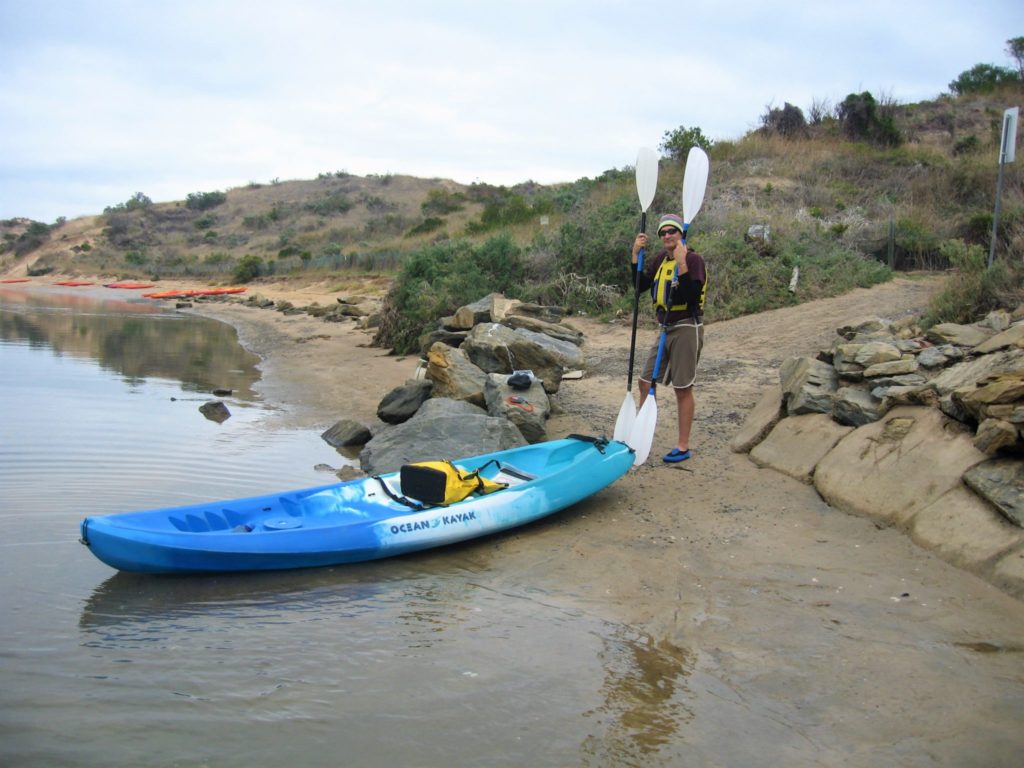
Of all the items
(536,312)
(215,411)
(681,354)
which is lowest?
(215,411)

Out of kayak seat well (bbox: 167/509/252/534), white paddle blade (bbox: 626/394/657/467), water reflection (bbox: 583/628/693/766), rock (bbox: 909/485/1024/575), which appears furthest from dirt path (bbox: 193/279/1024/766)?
kayak seat well (bbox: 167/509/252/534)

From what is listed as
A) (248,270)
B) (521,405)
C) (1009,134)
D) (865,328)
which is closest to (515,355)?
(521,405)

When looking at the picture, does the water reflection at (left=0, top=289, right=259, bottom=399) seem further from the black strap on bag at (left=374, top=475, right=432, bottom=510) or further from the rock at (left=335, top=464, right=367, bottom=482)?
the black strap on bag at (left=374, top=475, right=432, bottom=510)

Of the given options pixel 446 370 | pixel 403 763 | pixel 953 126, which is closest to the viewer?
pixel 403 763

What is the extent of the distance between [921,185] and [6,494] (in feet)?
56.1

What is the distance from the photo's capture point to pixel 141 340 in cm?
1909

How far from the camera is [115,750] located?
3.37 meters

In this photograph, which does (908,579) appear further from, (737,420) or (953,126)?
(953,126)

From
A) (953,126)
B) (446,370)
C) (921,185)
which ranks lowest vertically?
(446,370)

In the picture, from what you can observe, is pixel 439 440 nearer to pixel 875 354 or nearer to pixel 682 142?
pixel 875 354

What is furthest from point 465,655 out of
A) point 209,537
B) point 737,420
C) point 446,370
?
point 446,370

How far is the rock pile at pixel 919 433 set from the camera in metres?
4.92

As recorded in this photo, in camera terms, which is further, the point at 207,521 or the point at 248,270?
the point at 248,270

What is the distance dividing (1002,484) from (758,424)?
8.54 ft
